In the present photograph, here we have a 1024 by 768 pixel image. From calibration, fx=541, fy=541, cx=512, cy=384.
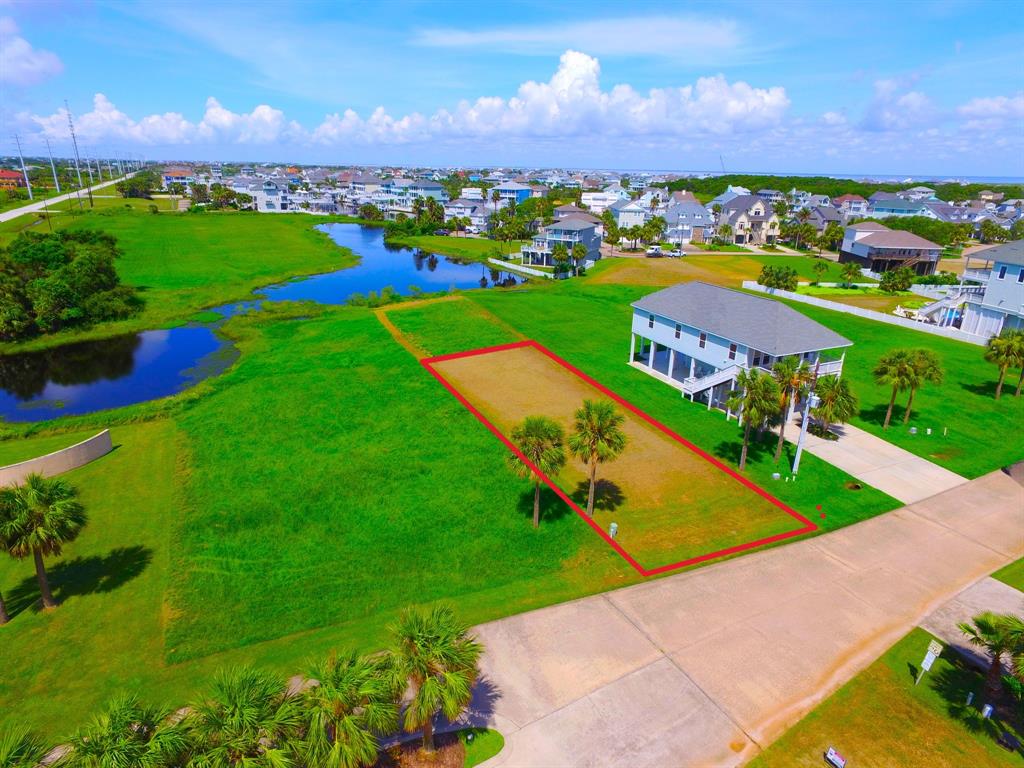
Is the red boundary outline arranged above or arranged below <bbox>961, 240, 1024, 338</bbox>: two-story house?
below

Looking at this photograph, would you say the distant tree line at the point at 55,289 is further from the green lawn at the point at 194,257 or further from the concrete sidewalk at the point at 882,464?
the concrete sidewalk at the point at 882,464

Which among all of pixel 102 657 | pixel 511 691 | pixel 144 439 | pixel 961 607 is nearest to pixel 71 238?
pixel 144 439

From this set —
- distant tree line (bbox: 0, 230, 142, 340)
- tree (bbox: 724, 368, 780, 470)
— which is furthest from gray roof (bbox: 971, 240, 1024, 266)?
distant tree line (bbox: 0, 230, 142, 340)

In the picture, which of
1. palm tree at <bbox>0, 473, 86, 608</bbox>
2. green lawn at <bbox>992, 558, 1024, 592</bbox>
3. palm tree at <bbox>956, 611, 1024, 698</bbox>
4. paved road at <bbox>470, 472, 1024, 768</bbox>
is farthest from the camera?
green lawn at <bbox>992, 558, 1024, 592</bbox>

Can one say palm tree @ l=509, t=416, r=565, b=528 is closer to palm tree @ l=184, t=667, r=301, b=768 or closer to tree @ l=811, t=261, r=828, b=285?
palm tree @ l=184, t=667, r=301, b=768

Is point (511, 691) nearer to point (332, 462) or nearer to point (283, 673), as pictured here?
point (283, 673)

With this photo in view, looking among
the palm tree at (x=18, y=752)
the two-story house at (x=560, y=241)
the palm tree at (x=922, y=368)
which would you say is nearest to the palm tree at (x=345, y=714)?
the palm tree at (x=18, y=752)

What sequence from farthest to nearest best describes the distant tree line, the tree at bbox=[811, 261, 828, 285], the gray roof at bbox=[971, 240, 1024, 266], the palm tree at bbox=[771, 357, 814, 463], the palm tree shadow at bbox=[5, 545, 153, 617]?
the tree at bbox=[811, 261, 828, 285] < the distant tree line < the gray roof at bbox=[971, 240, 1024, 266] < the palm tree at bbox=[771, 357, 814, 463] < the palm tree shadow at bbox=[5, 545, 153, 617]

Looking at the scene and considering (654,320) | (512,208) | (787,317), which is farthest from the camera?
(512,208)
